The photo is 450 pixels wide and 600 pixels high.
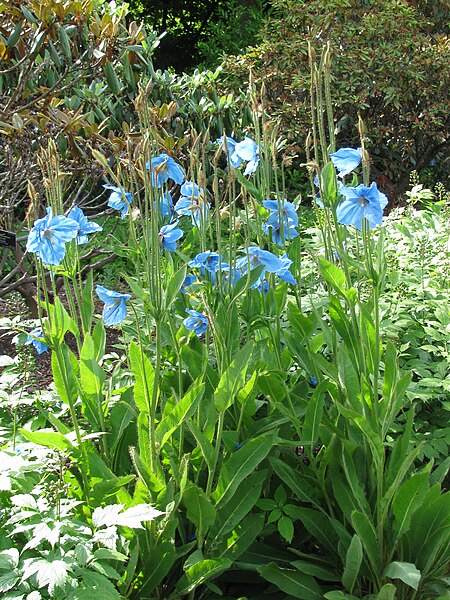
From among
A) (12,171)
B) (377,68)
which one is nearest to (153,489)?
(12,171)

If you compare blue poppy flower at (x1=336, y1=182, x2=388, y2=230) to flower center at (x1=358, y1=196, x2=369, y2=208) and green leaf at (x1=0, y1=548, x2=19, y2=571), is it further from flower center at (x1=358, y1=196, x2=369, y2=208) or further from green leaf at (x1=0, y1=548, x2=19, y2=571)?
green leaf at (x1=0, y1=548, x2=19, y2=571)

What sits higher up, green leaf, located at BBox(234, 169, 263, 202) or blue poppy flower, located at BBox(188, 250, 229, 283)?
green leaf, located at BBox(234, 169, 263, 202)

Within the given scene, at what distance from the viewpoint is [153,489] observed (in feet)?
6.22

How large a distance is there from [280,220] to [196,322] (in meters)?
0.43

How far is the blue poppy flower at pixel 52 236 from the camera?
1.90m

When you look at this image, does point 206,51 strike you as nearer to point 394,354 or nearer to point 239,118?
point 239,118

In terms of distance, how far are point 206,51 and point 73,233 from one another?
9.86 m

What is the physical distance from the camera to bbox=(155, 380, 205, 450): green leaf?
1916 millimetres

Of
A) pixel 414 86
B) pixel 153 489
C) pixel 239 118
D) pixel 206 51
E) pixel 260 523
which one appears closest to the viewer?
pixel 153 489

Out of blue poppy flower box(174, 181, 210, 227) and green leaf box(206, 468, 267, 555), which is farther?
blue poppy flower box(174, 181, 210, 227)

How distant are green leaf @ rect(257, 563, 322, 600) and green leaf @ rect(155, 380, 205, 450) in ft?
1.53

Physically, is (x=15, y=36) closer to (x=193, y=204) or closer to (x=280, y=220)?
(x=193, y=204)

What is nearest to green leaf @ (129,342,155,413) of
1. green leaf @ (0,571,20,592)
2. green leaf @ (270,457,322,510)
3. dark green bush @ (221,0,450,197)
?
green leaf @ (270,457,322,510)

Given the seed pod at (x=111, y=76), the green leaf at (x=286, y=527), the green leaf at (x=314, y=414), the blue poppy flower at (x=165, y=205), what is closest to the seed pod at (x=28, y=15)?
the seed pod at (x=111, y=76)
